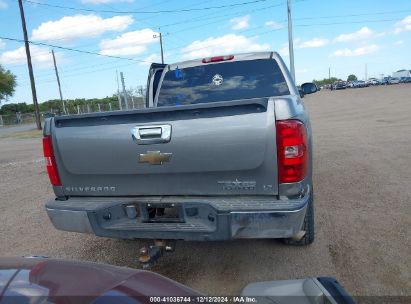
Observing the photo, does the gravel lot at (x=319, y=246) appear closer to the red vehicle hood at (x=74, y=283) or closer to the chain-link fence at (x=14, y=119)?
the red vehicle hood at (x=74, y=283)

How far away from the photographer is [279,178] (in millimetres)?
2992

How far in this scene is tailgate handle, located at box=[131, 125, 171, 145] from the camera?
309 cm

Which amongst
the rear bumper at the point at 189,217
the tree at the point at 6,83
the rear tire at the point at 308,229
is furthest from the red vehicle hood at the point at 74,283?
the tree at the point at 6,83

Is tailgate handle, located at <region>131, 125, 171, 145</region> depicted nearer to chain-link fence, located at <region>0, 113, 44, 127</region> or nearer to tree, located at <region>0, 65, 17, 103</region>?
chain-link fence, located at <region>0, 113, 44, 127</region>

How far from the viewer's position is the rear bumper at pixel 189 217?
9.64ft

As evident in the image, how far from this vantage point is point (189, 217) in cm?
314

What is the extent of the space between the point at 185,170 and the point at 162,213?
0.49 m

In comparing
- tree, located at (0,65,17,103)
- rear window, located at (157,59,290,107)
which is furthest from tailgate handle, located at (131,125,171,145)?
tree, located at (0,65,17,103)

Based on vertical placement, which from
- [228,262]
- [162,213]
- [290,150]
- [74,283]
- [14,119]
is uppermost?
[290,150]

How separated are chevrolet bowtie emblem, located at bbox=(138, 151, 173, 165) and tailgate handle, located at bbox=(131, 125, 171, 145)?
9 cm

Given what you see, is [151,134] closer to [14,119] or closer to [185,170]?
[185,170]

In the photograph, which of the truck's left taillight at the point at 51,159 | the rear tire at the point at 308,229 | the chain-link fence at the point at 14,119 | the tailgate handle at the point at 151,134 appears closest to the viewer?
the tailgate handle at the point at 151,134

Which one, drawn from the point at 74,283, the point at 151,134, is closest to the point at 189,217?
the point at 151,134

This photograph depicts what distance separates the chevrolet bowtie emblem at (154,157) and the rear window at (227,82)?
187 cm
